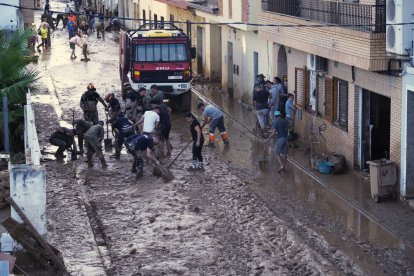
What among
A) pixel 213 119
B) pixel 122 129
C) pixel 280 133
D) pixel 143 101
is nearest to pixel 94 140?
pixel 122 129

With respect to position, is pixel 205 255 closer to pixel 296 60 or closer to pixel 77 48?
pixel 296 60

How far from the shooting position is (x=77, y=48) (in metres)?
53.3

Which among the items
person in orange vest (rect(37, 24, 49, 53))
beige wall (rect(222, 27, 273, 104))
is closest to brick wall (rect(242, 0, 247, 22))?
beige wall (rect(222, 27, 273, 104))

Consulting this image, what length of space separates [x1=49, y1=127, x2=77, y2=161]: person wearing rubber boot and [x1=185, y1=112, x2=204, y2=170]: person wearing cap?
3402 mm

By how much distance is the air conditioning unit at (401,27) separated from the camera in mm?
19109

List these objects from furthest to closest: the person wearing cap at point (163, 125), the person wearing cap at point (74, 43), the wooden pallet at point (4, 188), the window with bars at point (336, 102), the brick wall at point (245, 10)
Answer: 1. the person wearing cap at point (74, 43)
2. the brick wall at point (245, 10)
3. the person wearing cap at point (163, 125)
4. the window with bars at point (336, 102)
5. the wooden pallet at point (4, 188)

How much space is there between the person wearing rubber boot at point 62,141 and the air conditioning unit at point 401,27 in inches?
365

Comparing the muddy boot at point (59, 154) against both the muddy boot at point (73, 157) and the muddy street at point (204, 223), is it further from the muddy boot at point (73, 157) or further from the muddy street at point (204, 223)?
the muddy boot at point (73, 157)

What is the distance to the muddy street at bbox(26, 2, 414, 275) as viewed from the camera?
16.1 meters

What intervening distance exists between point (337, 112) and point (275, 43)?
6204 mm

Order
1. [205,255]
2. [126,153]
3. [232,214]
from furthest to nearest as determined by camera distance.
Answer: [126,153]
[232,214]
[205,255]

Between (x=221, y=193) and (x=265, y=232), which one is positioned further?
(x=221, y=193)

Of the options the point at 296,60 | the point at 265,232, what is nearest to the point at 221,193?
the point at 265,232

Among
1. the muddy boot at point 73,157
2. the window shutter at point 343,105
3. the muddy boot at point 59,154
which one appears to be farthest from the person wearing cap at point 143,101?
the window shutter at point 343,105
